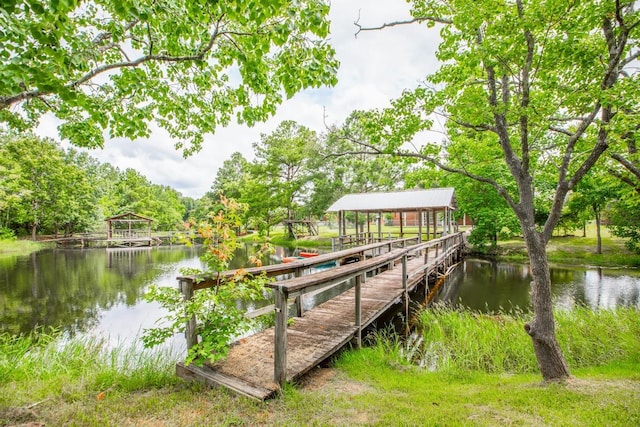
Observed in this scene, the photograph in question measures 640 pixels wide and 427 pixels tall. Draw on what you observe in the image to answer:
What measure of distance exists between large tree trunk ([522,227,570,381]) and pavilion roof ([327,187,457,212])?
11031 millimetres

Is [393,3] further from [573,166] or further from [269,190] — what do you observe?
[269,190]

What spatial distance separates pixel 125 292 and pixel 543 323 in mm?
13217

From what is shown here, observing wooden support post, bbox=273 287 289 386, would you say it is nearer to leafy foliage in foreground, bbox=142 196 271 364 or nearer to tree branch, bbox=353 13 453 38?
leafy foliage in foreground, bbox=142 196 271 364

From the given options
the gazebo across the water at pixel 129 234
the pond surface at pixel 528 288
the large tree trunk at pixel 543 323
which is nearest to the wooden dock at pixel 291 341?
the large tree trunk at pixel 543 323

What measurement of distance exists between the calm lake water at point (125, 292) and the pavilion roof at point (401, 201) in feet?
12.6

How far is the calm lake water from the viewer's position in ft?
26.4

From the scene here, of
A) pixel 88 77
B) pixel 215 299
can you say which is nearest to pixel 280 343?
pixel 215 299

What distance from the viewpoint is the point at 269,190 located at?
2803 cm

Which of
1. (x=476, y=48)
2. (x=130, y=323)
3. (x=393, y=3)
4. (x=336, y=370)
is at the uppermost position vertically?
(x=393, y=3)

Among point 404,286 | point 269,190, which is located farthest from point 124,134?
point 269,190

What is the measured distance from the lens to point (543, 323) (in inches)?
139

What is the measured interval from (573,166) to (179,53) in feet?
22.7

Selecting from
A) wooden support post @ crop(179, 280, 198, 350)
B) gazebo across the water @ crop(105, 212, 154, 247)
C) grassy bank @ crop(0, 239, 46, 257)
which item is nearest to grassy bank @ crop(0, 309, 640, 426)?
wooden support post @ crop(179, 280, 198, 350)

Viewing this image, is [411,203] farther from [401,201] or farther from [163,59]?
[163,59]
